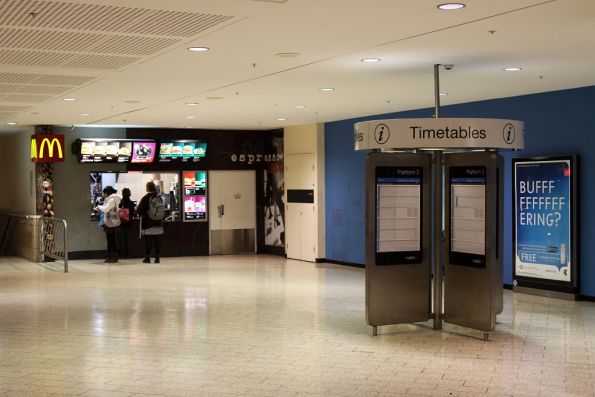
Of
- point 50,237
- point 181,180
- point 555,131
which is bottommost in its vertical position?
point 50,237

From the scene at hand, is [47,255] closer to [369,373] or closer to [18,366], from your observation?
[18,366]

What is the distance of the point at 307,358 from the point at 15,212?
13.6 m

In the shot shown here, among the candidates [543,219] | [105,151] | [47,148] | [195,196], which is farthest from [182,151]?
[543,219]

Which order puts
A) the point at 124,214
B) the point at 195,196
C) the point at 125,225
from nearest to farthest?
the point at 124,214 → the point at 125,225 → the point at 195,196

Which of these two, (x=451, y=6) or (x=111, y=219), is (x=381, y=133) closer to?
(x=451, y=6)

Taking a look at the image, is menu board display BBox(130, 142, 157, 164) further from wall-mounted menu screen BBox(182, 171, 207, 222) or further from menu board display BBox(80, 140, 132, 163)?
wall-mounted menu screen BBox(182, 171, 207, 222)

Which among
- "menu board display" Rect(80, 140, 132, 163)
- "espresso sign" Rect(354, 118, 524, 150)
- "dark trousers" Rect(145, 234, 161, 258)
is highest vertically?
"menu board display" Rect(80, 140, 132, 163)

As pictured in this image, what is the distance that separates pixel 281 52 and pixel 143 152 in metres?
9.97

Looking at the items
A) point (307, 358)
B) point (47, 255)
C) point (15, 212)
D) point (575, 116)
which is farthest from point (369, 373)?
point (15, 212)

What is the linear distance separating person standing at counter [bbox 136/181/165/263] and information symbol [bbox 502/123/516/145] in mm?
9535

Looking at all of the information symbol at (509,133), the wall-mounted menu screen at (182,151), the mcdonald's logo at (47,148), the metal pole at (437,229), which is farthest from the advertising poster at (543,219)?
the mcdonald's logo at (47,148)

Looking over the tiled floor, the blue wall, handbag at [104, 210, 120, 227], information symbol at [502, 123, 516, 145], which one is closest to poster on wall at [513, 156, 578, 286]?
the blue wall

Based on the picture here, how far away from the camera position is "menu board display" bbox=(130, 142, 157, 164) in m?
17.2

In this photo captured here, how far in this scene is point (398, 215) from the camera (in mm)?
8672
